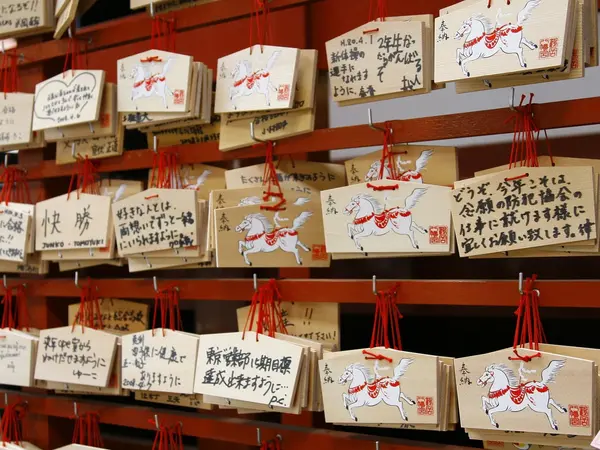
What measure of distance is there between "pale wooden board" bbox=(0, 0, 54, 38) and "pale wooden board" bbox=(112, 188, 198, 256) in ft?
2.10

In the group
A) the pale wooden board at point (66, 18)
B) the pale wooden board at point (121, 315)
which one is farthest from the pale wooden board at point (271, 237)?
the pale wooden board at point (66, 18)

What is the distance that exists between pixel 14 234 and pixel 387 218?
45.0 inches

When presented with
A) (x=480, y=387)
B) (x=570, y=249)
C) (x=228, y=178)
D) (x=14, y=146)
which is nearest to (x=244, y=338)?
(x=228, y=178)

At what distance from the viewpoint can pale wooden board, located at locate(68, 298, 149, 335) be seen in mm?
2264

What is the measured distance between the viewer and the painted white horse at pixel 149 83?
2.00m

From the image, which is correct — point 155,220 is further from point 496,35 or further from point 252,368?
point 496,35

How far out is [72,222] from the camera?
220cm

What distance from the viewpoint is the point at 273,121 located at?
6.31ft

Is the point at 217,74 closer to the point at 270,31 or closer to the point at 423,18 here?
the point at 270,31

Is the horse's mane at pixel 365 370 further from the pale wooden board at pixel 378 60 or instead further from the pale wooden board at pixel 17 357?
the pale wooden board at pixel 17 357

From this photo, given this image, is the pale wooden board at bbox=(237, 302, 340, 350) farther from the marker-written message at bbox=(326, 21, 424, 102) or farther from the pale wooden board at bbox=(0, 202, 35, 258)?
the pale wooden board at bbox=(0, 202, 35, 258)

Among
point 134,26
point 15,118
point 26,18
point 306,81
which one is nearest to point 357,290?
point 306,81

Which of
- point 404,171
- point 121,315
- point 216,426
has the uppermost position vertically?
point 404,171

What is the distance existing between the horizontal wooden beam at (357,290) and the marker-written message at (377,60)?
0.43 metres
